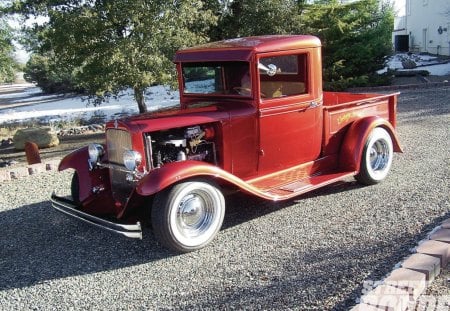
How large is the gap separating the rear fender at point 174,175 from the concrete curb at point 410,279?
157 cm

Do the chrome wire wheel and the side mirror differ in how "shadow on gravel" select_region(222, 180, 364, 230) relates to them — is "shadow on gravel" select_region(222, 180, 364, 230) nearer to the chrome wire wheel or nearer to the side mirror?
the chrome wire wheel

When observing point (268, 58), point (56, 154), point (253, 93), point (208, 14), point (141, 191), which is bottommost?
point (56, 154)

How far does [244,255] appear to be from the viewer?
3.88m

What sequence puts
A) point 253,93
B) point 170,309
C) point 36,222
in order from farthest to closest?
point 36,222, point 253,93, point 170,309

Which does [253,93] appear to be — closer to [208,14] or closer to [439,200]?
[439,200]

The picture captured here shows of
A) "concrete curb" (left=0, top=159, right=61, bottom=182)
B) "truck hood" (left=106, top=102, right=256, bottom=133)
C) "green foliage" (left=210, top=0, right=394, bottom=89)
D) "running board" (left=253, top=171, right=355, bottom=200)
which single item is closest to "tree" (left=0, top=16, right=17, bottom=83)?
"concrete curb" (left=0, top=159, right=61, bottom=182)

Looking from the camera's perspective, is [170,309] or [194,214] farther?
[194,214]

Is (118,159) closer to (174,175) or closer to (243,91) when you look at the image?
(174,175)

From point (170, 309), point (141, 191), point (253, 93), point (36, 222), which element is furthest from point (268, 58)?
point (36, 222)

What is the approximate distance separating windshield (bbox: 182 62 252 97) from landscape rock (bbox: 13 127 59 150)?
587cm

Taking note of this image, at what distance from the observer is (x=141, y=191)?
3.78 meters

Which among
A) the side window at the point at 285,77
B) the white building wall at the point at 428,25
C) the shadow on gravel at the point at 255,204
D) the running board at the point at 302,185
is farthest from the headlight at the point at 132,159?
the white building wall at the point at 428,25

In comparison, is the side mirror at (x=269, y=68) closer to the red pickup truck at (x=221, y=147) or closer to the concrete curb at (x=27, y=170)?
the red pickup truck at (x=221, y=147)

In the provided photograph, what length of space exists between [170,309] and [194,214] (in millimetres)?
1109
